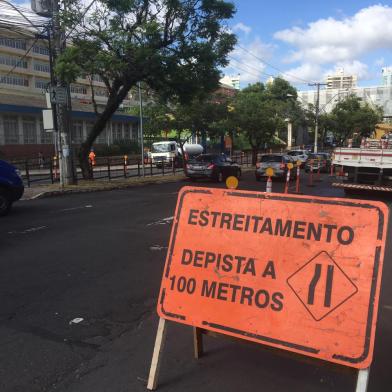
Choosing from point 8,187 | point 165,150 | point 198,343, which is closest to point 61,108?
point 8,187

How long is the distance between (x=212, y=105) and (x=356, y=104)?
43918mm

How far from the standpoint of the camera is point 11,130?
128 feet

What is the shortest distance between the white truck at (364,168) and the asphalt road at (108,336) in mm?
7937

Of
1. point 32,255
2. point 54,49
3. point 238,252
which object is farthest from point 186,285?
point 54,49

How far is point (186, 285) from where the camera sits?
3396mm

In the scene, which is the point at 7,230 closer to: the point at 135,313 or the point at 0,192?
the point at 0,192

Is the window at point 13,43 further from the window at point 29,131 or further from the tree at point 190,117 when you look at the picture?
the tree at point 190,117

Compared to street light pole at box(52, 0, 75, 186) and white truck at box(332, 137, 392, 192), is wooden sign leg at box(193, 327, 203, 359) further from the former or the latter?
street light pole at box(52, 0, 75, 186)

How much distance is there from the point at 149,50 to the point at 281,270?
52.2ft

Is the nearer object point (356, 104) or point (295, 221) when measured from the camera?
point (295, 221)

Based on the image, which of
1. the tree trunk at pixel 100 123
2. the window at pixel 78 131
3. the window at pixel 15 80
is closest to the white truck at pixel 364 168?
the tree trunk at pixel 100 123

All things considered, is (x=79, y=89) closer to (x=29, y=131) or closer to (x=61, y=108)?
(x=29, y=131)

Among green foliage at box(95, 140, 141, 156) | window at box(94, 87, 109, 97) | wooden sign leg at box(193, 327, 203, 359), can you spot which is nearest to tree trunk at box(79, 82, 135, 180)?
wooden sign leg at box(193, 327, 203, 359)

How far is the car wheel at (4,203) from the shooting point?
38.0 ft
